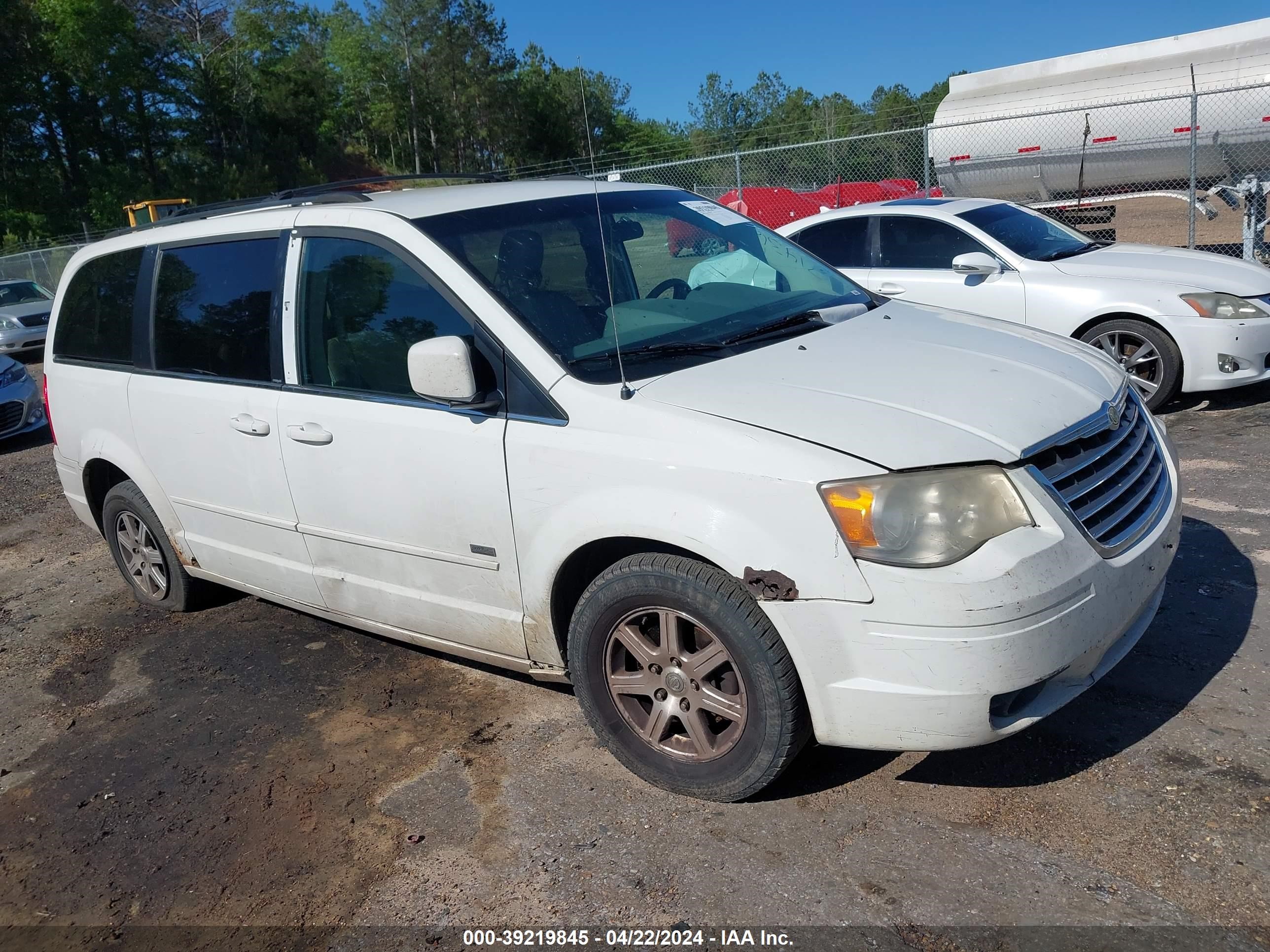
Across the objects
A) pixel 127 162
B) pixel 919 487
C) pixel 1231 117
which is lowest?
pixel 919 487

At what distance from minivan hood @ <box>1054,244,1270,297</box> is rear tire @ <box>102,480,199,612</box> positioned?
623 centimetres

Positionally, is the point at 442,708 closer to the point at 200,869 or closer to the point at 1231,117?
the point at 200,869

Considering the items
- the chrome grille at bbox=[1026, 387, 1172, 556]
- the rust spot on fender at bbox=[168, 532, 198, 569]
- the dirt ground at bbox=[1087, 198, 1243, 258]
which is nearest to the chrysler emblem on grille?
the chrome grille at bbox=[1026, 387, 1172, 556]

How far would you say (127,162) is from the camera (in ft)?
167

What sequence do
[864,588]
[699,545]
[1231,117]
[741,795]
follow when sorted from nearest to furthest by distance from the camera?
[864,588] < [699,545] < [741,795] < [1231,117]

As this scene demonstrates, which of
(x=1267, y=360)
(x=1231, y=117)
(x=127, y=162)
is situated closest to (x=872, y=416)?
(x=1267, y=360)

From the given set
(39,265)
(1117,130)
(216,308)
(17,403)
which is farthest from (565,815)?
(39,265)

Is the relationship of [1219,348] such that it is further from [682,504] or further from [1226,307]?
[682,504]

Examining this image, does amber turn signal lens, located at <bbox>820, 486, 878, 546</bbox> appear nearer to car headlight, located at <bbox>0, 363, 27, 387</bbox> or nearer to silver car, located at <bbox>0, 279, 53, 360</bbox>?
car headlight, located at <bbox>0, 363, 27, 387</bbox>

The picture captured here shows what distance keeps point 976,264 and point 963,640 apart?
5.11 meters

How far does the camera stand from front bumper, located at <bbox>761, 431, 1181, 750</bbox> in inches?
99.0

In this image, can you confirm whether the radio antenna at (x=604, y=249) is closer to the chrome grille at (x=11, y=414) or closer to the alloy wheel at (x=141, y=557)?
the alloy wheel at (x=141, y=557)

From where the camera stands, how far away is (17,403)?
1048 centimetres

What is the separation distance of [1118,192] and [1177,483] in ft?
45.6
